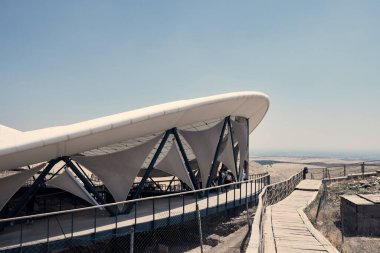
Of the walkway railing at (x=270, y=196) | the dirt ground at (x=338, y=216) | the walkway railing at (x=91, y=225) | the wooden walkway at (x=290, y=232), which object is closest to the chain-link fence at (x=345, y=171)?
the dirt ground at (x=338, y=216)

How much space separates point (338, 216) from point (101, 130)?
693 inches

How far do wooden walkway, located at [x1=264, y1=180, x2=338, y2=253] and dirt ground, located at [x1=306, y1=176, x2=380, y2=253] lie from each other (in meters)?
1.25

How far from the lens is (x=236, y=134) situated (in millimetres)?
26734

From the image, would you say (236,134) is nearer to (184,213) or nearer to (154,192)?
(154,192)

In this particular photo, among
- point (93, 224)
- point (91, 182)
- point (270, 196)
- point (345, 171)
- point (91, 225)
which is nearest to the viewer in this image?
point (91, 225)

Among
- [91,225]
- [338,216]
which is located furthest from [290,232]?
[338,216]

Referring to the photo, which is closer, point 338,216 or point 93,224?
point 93,224

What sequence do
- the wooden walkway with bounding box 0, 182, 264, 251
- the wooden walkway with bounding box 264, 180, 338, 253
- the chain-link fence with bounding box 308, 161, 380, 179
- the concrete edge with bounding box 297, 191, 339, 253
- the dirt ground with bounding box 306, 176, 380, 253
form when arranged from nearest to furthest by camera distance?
the concrete edge with bounding box 297, 191, 339, 253 → the wooden walkway with bounding box 264, 180, 338, 253 → the wooden walkway with bounding box 0, 182, 264, 251 → the dirt ground with bounding box 306, 176, 380, 253 → the chain-link fence with bounding box 308, 161, 380, 179

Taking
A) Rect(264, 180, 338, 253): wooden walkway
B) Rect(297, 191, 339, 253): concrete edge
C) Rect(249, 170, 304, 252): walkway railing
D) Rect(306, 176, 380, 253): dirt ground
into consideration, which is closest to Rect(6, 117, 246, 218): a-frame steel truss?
Rect(249, 170, 304, 252): walkway railing

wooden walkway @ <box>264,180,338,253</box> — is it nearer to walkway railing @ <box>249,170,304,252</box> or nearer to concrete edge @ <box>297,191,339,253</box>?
concrete edge @ <box>297,191,339,253</box>

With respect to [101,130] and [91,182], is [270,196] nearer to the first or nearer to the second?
[101,130]

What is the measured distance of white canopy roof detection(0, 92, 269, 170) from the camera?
433 inches

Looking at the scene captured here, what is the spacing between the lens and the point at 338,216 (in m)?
22.2

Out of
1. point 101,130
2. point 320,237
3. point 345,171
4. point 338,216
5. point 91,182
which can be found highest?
point 101,130
